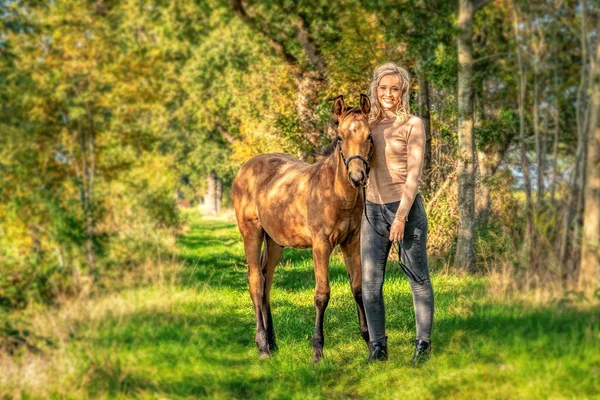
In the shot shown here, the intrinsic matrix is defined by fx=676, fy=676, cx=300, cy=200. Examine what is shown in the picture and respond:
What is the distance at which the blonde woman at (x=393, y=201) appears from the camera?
5.92 meters

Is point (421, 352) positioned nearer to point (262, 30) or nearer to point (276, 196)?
point (276, 196)

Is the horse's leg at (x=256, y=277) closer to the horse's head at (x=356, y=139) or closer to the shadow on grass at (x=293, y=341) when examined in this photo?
the shadow on grass at (x=293, y=341)

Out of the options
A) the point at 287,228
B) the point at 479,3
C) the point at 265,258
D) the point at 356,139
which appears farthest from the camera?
the point at 479,3

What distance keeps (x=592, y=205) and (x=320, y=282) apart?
271cm

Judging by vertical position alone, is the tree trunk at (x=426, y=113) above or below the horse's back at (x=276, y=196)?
above

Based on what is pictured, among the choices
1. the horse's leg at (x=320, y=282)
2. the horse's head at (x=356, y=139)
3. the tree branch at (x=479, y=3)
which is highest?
the tree branch at (x=479, y=3)

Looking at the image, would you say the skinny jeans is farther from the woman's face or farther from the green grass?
the woman's face

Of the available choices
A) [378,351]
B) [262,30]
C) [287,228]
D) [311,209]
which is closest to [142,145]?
[287,228]

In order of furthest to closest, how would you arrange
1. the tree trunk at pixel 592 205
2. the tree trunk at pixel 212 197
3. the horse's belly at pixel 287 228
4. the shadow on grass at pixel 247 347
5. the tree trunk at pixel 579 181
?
the tree trunk at pixel 212 197, the horse's belly at pixel 287 228, the tree trunk at pixel 579 181, the tree trunk at pixel 592 205, the shadow on grass at pixel 247 347

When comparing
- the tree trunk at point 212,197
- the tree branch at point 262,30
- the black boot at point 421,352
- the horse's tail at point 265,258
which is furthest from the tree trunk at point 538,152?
the tree trunk at point 212,197

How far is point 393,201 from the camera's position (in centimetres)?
603

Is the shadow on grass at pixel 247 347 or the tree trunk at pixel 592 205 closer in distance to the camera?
the shadow on grass at pixel 247 347

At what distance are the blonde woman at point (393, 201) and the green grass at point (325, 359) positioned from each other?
566 mm

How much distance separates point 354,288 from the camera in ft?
22.9
